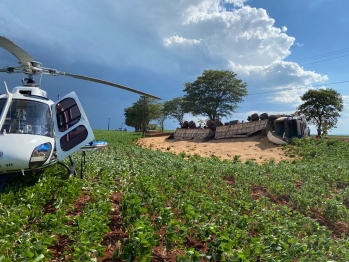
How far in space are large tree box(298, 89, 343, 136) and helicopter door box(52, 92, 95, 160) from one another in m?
35.1

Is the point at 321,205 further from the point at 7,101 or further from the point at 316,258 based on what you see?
the point at 7,101

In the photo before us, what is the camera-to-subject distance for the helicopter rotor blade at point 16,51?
509 cm

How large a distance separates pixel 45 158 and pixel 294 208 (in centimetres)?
649

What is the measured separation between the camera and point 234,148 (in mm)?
22406

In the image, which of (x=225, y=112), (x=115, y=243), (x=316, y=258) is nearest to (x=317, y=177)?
(x=316, y=258)

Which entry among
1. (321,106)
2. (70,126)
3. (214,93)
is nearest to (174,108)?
(214,93)

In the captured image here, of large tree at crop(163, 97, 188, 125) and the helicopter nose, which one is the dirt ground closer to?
the helicopter nose

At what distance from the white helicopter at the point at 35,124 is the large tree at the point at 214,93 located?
32.3 m

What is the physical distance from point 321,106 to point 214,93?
1485 cm

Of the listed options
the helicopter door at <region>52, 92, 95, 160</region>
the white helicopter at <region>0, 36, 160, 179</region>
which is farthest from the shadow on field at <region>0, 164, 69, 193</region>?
the helicopter door at <region>52, 92, 95, 160</region>

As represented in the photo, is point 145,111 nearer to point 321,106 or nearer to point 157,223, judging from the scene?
point 321,106

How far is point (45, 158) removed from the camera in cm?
540

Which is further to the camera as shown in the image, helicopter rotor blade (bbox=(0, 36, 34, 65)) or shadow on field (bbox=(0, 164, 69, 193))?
shadow on field (bbox=(0, 164, 69, 193))

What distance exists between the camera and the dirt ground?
1957cm
